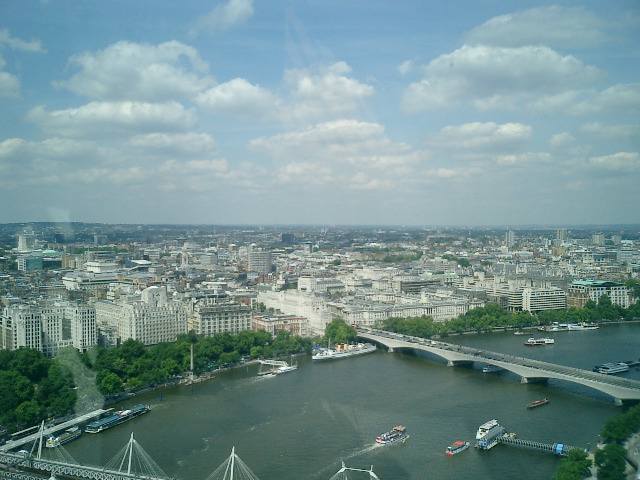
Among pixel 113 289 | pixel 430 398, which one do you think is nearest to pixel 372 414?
pixel 430 398

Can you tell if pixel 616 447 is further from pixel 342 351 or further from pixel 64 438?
pixel 342 351

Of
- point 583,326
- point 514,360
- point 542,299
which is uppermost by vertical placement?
point 542,299

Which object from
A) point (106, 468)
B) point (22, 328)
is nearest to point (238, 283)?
point (22, 328)

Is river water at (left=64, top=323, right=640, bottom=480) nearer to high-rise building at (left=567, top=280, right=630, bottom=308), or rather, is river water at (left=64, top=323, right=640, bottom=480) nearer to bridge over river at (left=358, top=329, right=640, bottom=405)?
bridge over river at (left=358, top=329, right=640, bottom=405)

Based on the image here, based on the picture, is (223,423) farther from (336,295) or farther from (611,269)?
(611,269)

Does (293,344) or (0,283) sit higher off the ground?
(0,283)

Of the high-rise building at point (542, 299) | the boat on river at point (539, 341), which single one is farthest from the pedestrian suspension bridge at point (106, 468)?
the high-rise building at point (542, 299)

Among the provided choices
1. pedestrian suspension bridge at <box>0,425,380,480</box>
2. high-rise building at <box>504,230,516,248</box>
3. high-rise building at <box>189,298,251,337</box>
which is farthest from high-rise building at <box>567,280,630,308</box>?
pedestrian suspension bridge at <box>0,425,380,480</box>
